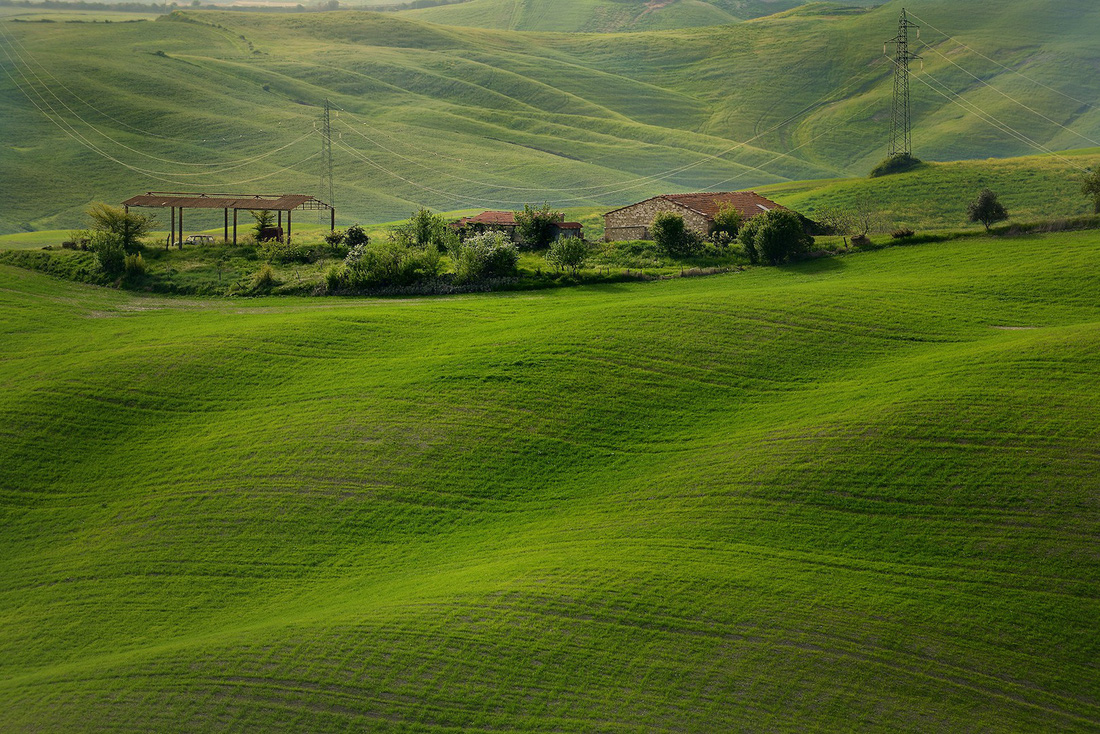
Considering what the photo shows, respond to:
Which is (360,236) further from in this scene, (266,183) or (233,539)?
(266,183)

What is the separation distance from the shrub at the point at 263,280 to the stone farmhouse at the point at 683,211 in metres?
37.4

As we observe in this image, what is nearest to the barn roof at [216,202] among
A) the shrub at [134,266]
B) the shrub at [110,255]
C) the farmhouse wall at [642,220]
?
the shrub at [110,255]

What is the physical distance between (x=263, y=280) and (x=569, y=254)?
2847 centimetres

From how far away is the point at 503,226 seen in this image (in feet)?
329

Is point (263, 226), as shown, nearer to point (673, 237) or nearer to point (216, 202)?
point (216, 202)

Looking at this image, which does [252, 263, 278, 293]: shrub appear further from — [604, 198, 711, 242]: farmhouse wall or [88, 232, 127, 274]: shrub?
[604, 198, 711, 242]: farmhouse wall

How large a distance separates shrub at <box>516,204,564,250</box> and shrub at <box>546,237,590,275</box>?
11391 millimetres

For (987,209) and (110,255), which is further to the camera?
(110,255)

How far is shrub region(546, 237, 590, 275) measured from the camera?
83.6 metres

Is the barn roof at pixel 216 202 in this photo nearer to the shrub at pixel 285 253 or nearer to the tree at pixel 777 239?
the shrub at pixel 285 253

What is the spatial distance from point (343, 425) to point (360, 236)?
158 feet

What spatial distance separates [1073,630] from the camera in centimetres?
3662

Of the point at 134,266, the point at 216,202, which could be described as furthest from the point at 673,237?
the point at 134,266

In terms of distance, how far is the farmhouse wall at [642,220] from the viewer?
3816 inches
